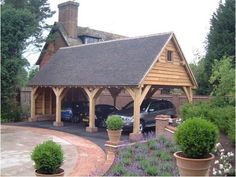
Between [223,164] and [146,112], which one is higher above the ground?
[146,112]

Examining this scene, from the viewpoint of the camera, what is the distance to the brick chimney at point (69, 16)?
103 feet

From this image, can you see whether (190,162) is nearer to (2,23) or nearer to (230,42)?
(230,42)

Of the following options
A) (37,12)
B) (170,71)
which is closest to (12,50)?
(37,12)

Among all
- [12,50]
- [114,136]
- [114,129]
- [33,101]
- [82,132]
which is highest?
[12,50]

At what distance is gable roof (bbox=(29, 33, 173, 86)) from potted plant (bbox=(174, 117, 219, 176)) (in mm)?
10222

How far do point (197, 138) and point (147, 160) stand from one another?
406 centimetres

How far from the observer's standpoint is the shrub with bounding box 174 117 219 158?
6742 mm

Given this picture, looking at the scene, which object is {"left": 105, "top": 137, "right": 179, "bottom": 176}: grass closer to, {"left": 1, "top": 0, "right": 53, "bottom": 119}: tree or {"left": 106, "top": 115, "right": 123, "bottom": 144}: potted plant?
{"left": 106, "top": 115, "right": 123, "bottom": 144}: potted plant

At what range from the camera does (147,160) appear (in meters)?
10.6

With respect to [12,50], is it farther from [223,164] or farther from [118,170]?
[223,164]

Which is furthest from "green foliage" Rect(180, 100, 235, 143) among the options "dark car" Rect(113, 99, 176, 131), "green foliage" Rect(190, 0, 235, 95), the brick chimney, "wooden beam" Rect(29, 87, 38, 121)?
the brick chimney

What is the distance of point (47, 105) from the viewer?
27219 millimetres

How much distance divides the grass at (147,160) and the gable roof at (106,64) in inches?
219

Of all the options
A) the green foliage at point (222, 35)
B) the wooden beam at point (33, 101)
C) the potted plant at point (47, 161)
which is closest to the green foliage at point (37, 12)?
the wooden beam at point (33, 101)
